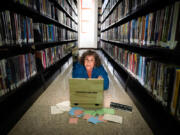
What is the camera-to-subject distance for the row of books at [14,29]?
97 centimetres

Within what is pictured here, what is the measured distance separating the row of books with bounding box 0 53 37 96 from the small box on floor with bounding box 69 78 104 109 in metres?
0.50

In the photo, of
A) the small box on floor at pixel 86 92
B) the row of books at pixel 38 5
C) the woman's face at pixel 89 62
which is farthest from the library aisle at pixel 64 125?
the row of books at pixel 38 5

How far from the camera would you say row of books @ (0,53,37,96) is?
3.15 feet

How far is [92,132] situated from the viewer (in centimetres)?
96

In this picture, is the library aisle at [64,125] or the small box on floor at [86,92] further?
the small box on floor at [86,92]

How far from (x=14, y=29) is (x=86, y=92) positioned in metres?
0.89

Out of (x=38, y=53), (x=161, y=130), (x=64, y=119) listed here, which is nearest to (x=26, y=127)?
(x=64, y=119)

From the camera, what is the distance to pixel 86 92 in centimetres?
118

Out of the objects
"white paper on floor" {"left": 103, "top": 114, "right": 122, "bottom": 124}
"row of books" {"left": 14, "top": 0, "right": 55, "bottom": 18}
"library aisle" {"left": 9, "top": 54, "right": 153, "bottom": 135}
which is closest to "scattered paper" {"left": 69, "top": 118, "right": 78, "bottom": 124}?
"library aisle" {"left": 9, "top": 54, "right": 153, "bottom": 135}

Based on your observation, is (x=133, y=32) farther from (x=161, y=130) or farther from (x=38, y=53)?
(x=38, y=53)

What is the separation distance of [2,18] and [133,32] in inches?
53.2

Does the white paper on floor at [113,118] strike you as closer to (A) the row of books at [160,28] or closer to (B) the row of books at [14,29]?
(A) the row of books at [160,28]

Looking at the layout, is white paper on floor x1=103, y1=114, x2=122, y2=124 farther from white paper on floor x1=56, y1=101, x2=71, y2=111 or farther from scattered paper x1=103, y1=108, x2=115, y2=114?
white paper on floor x1=56, y1=101, x2=71, y2=111

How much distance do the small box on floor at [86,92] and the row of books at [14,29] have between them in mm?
639
